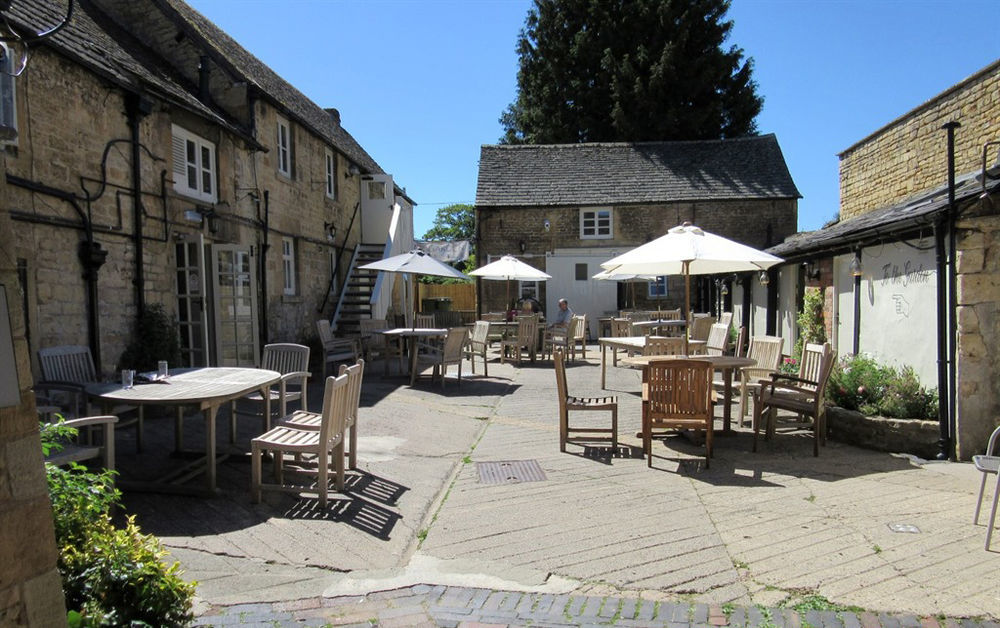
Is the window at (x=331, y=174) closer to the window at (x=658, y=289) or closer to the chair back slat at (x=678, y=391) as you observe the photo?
the window at (x=658, y=289)

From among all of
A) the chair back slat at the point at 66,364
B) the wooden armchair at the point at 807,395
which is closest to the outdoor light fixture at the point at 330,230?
the chair back slat at the point at 66,364

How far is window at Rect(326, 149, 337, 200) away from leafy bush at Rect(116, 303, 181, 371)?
8.27 meters

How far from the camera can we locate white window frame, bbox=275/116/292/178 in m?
13.3

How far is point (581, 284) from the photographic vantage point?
21.6 m

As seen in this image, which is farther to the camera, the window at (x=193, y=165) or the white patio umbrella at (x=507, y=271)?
the white patio umbrella at (x=507, y=271)

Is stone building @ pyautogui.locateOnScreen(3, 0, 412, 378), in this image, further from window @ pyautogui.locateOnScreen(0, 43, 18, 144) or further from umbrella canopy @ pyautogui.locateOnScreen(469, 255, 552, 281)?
umbrella canopy @ pyautogui.locateOnScreen(469, 255, 552, 281)

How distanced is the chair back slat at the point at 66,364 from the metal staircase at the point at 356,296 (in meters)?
8.12

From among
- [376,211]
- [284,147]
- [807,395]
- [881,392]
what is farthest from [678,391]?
[376,211]

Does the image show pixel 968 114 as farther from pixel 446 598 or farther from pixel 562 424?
pixel 446 598

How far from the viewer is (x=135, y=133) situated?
8328 millimetres

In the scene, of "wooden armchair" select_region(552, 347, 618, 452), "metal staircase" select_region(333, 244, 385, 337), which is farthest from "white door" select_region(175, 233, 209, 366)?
"wooden armchair" select_region(552, 347, 618, 452)

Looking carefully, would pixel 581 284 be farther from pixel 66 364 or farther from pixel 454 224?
pixel 454 224

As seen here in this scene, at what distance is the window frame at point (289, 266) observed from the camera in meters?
14.0

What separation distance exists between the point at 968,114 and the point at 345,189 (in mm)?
13561
